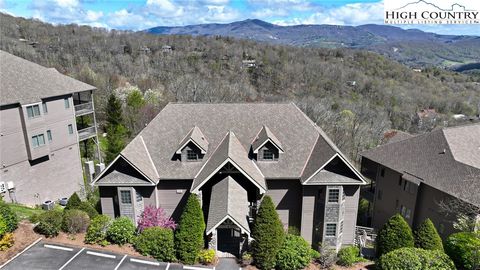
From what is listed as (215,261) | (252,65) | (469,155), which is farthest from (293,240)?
(252,65)

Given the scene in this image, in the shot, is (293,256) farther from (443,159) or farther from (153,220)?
(443,159)

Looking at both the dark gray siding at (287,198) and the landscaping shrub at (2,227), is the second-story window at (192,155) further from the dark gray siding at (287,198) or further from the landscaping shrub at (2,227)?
the landscaping shrub at (2,227)

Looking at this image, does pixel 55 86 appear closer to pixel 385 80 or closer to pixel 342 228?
pixel 342 228

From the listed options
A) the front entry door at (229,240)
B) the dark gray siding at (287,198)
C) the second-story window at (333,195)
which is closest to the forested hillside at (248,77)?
the front entry door at (229,240)

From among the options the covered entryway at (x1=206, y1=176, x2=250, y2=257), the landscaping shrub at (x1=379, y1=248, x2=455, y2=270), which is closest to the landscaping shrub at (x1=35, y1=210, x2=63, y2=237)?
the covered entryway at (x1=206, y1=176, x2=250, y2=257)

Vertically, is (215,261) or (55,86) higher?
(55,86)

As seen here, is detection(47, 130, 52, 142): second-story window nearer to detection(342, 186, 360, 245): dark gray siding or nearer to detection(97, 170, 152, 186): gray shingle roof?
detection(97, 170, 152, 186): gray shingle roof

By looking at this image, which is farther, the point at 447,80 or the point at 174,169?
the point at 447,80
